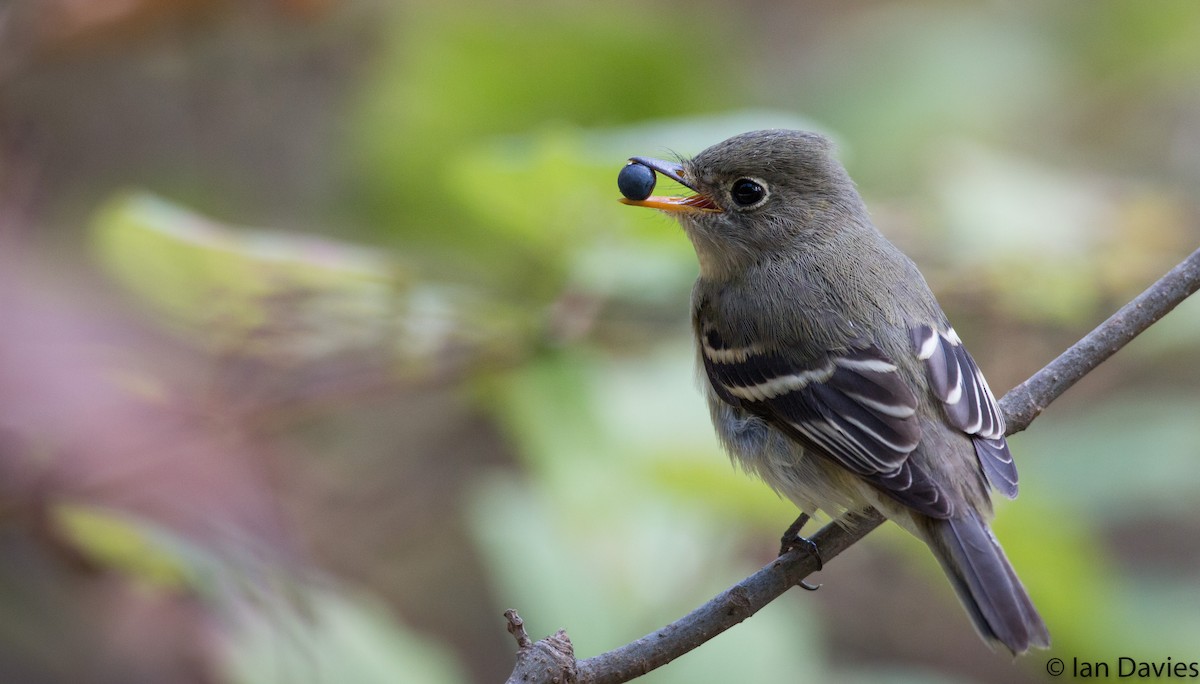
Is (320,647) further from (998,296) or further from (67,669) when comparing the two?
(998,296)

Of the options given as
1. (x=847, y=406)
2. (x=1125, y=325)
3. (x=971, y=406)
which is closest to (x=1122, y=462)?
(x=971, y=406)

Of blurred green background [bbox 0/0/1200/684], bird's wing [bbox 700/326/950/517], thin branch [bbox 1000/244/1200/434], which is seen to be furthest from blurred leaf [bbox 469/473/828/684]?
thin branch [bbox 1000/244/1200/434]

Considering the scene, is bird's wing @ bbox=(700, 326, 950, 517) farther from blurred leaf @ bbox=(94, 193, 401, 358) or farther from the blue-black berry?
blurred leaf @ bbox=(94, 193, 401, 358)

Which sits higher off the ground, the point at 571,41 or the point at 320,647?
the point at 571,41

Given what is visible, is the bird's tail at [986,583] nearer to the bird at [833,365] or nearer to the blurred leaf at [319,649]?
the bird at [833,365]

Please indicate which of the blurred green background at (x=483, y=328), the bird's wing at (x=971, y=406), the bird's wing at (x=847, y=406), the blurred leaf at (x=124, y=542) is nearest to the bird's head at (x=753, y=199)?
the blurred green background at (x=483, y=328)

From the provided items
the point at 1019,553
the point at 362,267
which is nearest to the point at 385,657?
the point at 362,267
